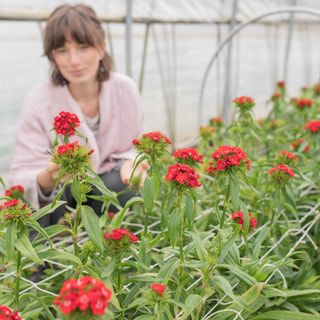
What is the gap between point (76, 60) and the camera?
139 centimetres

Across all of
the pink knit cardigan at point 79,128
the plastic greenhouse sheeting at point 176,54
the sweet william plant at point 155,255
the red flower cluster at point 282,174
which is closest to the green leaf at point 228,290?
the sweet william plant at point 155,255

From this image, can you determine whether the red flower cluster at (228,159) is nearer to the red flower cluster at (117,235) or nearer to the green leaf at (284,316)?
the red flower cluster at (117,235)

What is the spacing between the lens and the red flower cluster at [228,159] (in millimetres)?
789

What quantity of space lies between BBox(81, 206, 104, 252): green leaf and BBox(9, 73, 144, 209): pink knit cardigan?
0.64 meters

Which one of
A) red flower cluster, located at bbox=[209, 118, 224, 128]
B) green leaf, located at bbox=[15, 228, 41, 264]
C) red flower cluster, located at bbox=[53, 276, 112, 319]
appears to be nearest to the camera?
red flower cluster, located at bbox=[53, 276, 112, 319]

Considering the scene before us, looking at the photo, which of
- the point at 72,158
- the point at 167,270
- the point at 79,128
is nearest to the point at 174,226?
the point at 167,270

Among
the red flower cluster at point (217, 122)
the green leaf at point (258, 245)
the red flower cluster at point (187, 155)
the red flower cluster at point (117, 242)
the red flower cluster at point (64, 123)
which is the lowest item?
the green leaf at point (258, 245)

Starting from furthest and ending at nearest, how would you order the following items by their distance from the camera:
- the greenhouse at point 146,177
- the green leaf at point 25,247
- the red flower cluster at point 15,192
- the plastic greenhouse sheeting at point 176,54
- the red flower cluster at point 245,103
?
the plastic greenhouse sheeting at point 176,54 < the red flower cluster at point 245,103 < the red flower cluster at point 15,192 < the greenhouse at point 146,177 < the green leaf at point 25,247

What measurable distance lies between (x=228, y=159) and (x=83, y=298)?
449mm

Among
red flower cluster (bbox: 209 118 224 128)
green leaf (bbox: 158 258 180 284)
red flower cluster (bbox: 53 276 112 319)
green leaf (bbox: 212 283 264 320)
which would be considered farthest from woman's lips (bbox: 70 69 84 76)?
red flower cluster (bbox: 53 276 112 319)

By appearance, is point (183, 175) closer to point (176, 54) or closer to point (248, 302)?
point (248, 302)

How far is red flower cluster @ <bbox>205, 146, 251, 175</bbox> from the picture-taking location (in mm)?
789

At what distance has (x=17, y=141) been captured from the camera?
155cm

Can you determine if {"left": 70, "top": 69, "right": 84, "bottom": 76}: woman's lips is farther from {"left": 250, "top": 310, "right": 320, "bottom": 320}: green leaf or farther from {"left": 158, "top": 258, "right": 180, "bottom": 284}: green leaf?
{"left": 250, "top": 310, "right": 320, "bottom": 320}: green leaf
